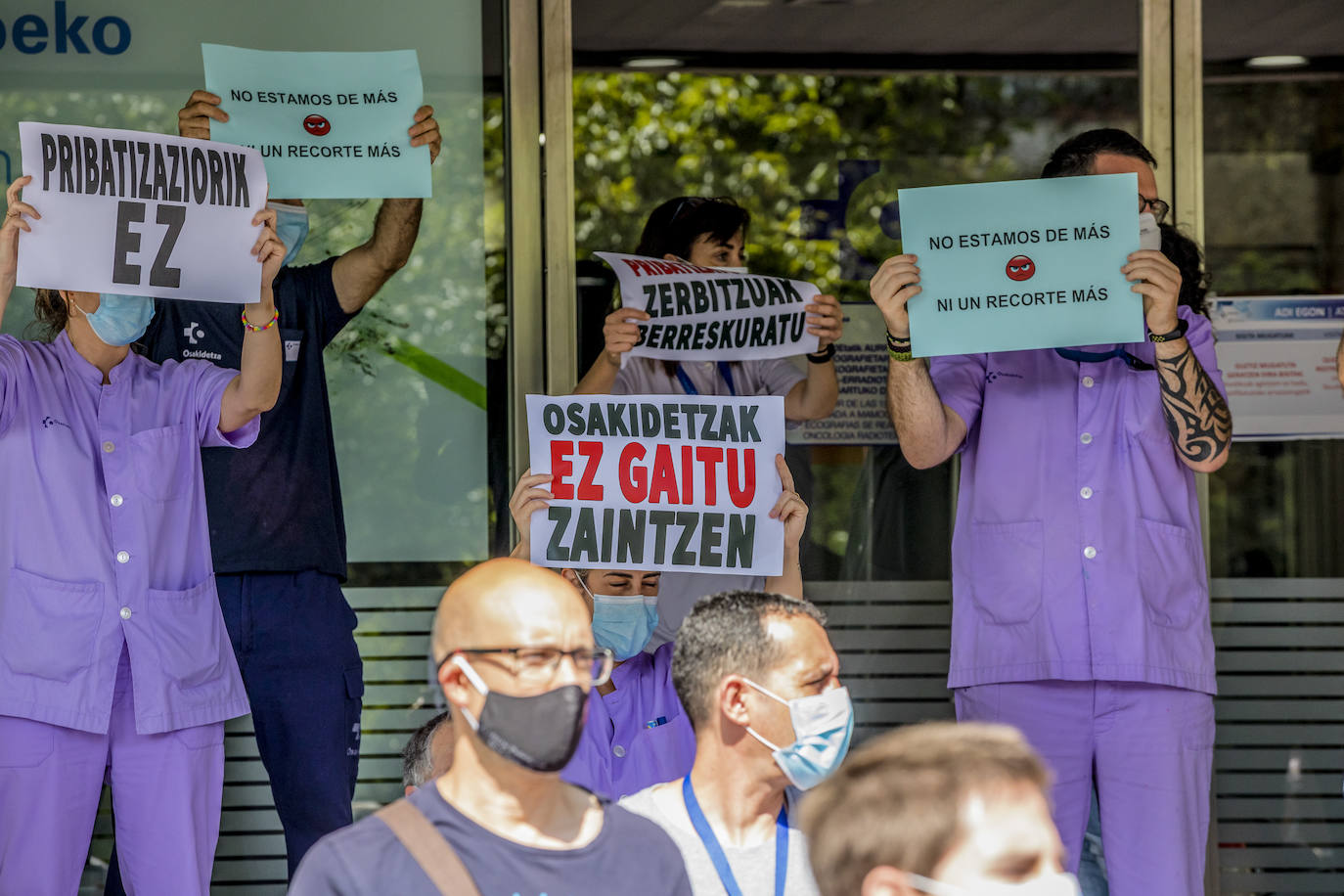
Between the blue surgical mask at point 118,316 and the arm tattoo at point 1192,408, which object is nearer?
the blue surgical mask at point 118,316

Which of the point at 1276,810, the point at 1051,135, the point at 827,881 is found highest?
the point at 1051,135

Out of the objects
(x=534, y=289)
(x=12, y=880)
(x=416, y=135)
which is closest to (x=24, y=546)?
(x=12, y=880)

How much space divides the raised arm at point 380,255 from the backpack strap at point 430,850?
2774 mm

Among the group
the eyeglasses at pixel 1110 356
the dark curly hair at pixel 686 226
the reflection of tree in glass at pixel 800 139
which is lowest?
the eyeglasses at pixel 1110 356

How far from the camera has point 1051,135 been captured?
619 cm

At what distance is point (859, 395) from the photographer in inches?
238

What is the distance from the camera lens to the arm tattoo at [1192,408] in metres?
4.22

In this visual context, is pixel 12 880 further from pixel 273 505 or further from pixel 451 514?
pixel 451 514

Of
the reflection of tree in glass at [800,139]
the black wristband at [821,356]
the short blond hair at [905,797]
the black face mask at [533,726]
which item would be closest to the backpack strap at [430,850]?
the black face mask at [533,726]

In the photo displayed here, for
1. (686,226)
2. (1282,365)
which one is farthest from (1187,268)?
(686,226)

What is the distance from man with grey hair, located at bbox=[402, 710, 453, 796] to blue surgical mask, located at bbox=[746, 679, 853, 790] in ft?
3.34

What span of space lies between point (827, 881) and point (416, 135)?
9.74 feet

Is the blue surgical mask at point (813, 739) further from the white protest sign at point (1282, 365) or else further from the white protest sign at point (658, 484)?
the white protest sign at point (1282, 365)

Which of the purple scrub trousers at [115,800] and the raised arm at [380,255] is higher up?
the raised arm at [380,255]
